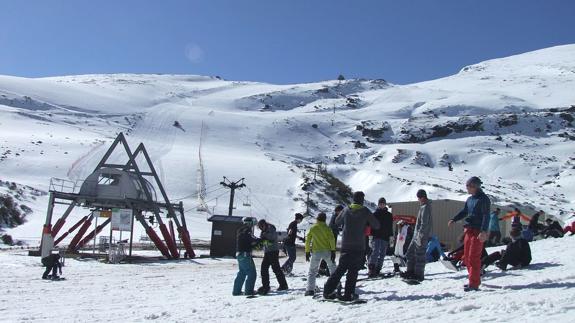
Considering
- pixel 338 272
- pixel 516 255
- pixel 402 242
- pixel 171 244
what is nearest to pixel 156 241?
pixel 171 244

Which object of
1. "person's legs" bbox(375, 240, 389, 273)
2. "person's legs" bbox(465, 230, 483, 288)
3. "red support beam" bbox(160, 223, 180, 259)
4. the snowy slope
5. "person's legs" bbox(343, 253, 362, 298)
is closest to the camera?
the snowy slope

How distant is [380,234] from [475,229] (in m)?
3.18

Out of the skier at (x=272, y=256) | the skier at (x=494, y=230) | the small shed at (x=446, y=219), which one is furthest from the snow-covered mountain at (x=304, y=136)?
the skier at (x=272, y=256)

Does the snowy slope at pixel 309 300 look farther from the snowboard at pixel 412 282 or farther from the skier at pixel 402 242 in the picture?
the skier at pixel 402 242

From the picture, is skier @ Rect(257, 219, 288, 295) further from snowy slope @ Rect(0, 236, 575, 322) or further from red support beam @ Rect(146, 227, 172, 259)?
red support beam @ Rect(146, 227, 172, 259)

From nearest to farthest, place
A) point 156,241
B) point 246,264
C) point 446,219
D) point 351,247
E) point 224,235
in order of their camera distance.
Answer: point 351,247 < point 246,264 < point 156,241 < point 224,235 < point 446,219

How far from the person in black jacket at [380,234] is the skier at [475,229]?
2.70 m

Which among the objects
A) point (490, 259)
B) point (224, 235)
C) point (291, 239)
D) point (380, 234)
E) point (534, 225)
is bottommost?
point (490, 259)

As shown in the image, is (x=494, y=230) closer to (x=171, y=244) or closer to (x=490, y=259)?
(x=490, y=259)

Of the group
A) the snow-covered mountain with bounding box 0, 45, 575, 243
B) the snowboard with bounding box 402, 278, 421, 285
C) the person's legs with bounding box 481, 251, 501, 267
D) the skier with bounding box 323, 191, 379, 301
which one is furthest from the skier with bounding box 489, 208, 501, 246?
the snow-covered mountain with bounding box 0, 45, 575, 243

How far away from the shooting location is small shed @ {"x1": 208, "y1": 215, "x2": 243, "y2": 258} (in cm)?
2977

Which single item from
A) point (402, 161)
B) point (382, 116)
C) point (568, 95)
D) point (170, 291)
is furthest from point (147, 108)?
point (170, 291)

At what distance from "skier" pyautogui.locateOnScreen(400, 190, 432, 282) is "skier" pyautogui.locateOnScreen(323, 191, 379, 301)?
157 cm

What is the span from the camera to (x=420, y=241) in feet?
37.1
